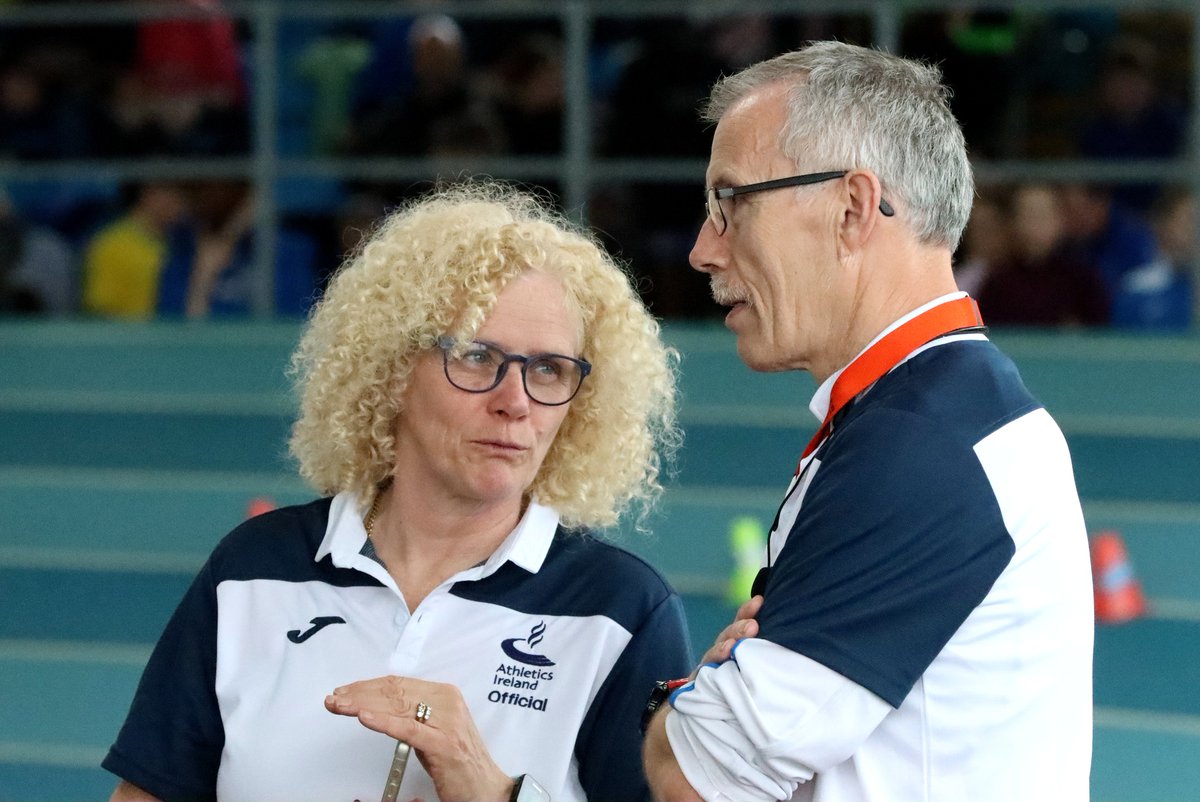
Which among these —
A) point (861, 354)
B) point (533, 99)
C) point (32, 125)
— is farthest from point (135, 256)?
point (861, 354)

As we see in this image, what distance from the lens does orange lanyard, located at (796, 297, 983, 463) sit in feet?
5.84

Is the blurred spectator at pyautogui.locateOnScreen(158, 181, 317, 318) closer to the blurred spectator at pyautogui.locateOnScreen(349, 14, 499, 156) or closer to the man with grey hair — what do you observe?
the blurred spectator at pyautogui.locateOnScreen(349, 14, 499, 156)

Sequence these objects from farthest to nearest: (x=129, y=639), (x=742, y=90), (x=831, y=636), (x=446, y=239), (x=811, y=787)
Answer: (x=129, y=639) → (x=446, y=239) → (x=742, y=90) → (x=811, y=787) → (x=831, y=636)

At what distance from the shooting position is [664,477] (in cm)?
618

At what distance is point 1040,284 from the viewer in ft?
21.3

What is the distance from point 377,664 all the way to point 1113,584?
3.46 m

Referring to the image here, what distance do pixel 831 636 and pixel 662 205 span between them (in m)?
5.71

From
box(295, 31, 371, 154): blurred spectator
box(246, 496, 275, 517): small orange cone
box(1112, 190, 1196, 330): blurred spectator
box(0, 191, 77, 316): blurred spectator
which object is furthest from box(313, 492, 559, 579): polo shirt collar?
box(0, 191, 77, 316): blurred spectator

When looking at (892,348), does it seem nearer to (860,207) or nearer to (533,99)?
(860,207)

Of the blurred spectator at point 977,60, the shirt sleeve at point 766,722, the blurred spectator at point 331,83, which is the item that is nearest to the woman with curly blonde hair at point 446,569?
the shirt sleeve at point 766,722

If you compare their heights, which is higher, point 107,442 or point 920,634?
point 920,634

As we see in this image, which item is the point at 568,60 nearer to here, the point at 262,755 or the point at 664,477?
the point at 664,477

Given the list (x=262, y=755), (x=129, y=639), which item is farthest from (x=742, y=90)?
(x=129, y=639)

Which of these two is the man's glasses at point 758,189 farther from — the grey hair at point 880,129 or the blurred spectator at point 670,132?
the blurred spectator at point 670,132
